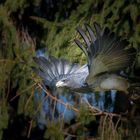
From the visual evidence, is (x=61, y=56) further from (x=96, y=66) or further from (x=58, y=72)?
(x=96, y=66)

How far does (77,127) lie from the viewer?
171 inches

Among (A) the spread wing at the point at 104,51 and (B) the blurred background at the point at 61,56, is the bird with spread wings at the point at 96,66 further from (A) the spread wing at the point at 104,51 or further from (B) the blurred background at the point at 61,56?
(B) the blurred background at the point at 61,56

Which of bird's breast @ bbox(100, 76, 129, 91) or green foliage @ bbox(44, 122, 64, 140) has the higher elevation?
bird's breast @ bbox(100, 76, 129, 91)

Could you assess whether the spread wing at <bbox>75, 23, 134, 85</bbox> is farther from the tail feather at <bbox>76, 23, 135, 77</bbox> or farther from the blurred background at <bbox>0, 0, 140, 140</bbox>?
the blurred background at <bbox>0, 0, 140, 140</bbox>

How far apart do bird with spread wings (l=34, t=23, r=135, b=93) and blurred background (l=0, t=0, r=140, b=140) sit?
0.60 m

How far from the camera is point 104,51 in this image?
2.66 meters

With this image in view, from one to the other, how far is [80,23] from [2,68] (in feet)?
2.87

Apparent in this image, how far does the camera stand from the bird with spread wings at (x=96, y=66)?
2.63 m

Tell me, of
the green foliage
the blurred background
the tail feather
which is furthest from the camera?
the green foliage

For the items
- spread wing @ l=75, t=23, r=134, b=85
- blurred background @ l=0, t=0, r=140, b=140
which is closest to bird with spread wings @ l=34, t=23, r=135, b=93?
spread wing @ l=75, t=23, r=134, b=85

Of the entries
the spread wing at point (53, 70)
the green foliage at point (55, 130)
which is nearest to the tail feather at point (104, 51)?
the spread wing at point (53, 70)

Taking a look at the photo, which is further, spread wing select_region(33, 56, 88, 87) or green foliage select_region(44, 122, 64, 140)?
green foliage select_region(44, 122, 64, 140)

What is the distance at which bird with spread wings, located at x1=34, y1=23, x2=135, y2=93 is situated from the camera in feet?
8.64

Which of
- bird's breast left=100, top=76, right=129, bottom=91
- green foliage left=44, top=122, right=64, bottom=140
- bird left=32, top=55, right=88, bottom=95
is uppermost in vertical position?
bird left=32, top=55, right=88, bottom=95
